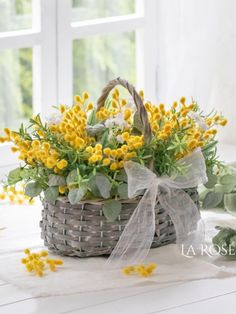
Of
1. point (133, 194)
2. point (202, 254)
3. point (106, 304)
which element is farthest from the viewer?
point (202, 254)

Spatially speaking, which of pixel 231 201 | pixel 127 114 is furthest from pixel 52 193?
pixel 231 201

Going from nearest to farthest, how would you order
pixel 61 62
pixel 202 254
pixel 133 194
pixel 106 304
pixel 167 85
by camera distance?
pixel 106 304 → pixel 133 194 → pixel 202 254 → pixel 61 62 → pixel 167 85

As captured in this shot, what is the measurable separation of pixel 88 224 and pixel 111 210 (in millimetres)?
→ 70

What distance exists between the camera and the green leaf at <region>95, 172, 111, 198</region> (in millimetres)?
2051

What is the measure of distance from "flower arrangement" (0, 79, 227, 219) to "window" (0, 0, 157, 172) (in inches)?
42.1

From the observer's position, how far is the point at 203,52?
349 cm

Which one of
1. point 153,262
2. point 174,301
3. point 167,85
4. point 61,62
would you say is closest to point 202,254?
point 153,262

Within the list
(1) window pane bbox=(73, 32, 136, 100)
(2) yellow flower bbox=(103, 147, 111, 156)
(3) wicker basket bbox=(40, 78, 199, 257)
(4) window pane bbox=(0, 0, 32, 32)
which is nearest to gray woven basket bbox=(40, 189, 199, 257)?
(3) wicker basket bbox=(40, 78, 199, 257)

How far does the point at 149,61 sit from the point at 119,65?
15 cm

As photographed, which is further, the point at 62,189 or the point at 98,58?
the point at 98,58

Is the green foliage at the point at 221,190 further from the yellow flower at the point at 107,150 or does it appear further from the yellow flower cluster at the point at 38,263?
the yellow flower cluster at the point at 38,263

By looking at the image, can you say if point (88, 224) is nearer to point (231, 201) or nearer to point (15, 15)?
point (231, 201)

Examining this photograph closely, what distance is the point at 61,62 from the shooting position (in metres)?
3.29

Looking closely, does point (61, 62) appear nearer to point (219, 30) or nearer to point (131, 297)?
point (219, 30)
